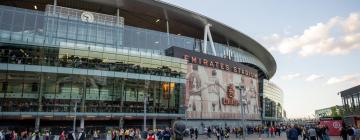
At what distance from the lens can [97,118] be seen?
41938 millimetres

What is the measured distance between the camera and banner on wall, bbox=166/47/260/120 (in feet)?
167

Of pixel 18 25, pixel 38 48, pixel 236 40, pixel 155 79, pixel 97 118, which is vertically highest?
pixel 236 40

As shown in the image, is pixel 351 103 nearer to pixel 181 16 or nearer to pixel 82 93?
pixel 181 16

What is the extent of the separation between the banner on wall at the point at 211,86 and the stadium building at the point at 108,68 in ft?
0.56

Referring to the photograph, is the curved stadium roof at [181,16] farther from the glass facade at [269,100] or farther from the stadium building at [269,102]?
the glass facade at [269,100]

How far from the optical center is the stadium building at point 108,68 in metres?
37.8

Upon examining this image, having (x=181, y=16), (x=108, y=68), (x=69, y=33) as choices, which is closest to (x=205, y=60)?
(x=181, y=16)

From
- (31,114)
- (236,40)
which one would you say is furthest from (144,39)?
(236,40)

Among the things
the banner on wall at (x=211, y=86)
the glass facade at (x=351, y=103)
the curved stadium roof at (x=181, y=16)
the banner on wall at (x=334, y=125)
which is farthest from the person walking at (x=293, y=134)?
the curved stadium roof at (x=181, y=16)

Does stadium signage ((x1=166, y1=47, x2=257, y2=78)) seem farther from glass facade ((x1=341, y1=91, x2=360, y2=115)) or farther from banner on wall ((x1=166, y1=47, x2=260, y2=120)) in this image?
glass facade ((x1=341, y1=91, x2=360, y2=115))

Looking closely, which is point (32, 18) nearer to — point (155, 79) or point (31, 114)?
point (31, 114)

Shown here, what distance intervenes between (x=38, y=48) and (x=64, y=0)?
12.8 meters

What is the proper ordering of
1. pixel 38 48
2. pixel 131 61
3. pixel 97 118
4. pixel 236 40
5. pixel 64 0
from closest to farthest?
pixel 38 48, pixel 97 118, pixel 131 61, pixel 64 0, pixel 236 40

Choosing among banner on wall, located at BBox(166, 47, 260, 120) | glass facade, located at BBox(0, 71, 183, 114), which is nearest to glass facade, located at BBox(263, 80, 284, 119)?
banner on wall, located at BBox(166, 47, 260, 120)
